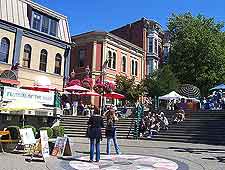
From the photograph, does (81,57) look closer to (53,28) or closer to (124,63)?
(124,63)

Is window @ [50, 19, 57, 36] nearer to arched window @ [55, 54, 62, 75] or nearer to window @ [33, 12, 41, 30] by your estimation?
window @ [33, 12, 41, 30]

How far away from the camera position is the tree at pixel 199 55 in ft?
140

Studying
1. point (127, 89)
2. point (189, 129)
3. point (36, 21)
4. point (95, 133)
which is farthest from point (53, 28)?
point (95, 133)

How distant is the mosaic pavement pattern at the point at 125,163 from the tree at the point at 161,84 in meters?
27.1

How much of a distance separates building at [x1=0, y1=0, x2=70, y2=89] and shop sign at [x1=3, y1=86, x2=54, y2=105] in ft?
26.6

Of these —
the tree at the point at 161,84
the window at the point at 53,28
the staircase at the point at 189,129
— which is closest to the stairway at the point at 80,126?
the staircase at the point at 189,129

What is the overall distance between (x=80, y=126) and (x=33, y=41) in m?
9.31

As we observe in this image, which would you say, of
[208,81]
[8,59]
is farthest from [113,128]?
[208,81]

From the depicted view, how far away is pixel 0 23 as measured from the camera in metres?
27.2

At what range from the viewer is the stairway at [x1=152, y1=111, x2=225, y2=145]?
21.3 m

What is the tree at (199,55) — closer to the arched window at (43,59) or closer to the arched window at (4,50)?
the arched window at (43,59)

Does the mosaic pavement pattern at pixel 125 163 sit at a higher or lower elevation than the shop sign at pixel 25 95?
lower

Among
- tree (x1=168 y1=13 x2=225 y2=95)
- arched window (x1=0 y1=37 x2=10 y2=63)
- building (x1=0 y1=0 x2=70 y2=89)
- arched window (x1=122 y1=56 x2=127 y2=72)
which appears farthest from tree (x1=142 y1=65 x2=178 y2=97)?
arched window (x1=0 y1=37 x2=10 y2=63)

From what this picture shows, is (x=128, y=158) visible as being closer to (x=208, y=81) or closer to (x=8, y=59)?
(x=8, y=59)
